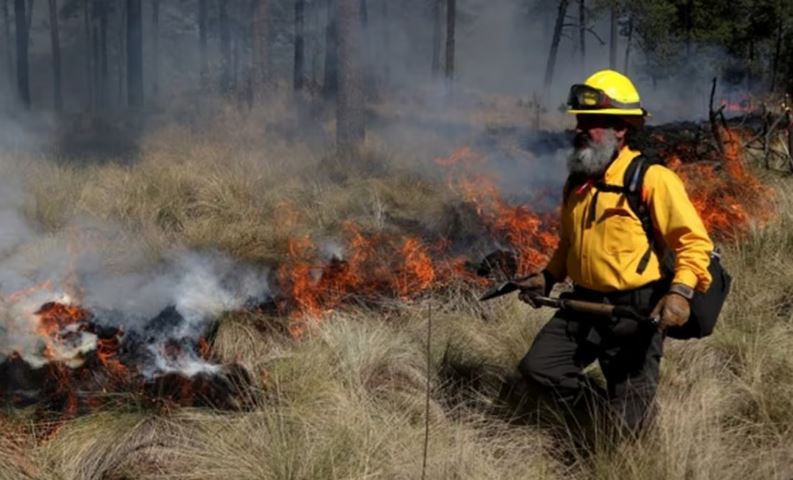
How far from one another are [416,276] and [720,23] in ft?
38.3

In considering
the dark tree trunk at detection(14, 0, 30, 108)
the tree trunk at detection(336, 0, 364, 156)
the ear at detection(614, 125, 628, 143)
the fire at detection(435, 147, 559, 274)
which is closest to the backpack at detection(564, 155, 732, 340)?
the ear at detection(614, 125, 628, 143)

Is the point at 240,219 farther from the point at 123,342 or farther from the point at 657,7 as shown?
the point at 657,7

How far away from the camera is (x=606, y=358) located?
3.27m

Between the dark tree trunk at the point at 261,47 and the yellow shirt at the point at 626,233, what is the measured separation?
45.1ft

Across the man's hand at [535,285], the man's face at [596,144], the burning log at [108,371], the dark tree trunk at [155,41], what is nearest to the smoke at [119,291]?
the burning log at [108,371]

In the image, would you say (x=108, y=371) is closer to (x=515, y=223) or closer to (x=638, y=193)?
(x=638, y=193)

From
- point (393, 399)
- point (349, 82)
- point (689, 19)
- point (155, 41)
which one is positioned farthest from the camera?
point (155, 41)

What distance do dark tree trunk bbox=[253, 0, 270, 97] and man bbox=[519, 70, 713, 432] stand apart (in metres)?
13.7

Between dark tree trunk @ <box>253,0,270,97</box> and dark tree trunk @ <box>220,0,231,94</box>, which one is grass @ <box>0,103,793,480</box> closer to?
dark tree trunk @ <box>253,0,270,97</box>

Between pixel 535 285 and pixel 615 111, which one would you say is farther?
pixel 535 285

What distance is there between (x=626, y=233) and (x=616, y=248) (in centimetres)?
8

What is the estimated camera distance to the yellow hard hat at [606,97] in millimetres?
3049

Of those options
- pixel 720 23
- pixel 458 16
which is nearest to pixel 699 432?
pixel 720 23

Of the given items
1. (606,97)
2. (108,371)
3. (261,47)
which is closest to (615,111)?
(606,97)
